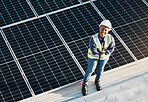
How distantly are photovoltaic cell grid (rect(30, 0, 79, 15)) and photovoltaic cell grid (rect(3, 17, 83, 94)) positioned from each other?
1.88 feet

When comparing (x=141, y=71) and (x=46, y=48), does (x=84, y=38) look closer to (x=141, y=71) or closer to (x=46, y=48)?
(x=46, y=48)

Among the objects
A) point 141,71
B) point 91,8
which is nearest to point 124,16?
point 91,8

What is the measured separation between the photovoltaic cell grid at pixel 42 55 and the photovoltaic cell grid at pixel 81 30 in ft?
1.22

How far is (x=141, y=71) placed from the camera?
40.2 ft

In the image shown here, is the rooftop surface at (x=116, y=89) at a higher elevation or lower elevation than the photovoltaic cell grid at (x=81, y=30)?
lower

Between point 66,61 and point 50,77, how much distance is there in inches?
35.6

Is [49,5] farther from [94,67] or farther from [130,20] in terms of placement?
[94,67]

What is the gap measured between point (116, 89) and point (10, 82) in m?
3.90

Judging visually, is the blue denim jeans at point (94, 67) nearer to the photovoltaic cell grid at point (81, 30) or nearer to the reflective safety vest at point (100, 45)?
the reflective safety vest at point (100, 45)

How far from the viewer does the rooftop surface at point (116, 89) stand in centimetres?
1147

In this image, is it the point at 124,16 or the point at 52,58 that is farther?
the point at 124,16

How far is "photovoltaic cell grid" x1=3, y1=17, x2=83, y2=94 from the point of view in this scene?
11570 millimetres

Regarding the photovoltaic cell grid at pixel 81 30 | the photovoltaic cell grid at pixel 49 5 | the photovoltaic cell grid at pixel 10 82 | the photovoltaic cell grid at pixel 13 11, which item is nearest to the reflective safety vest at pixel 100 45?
the photovoltaic cell grid at pixel 81 30

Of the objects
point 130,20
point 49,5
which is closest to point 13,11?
point 49,5
